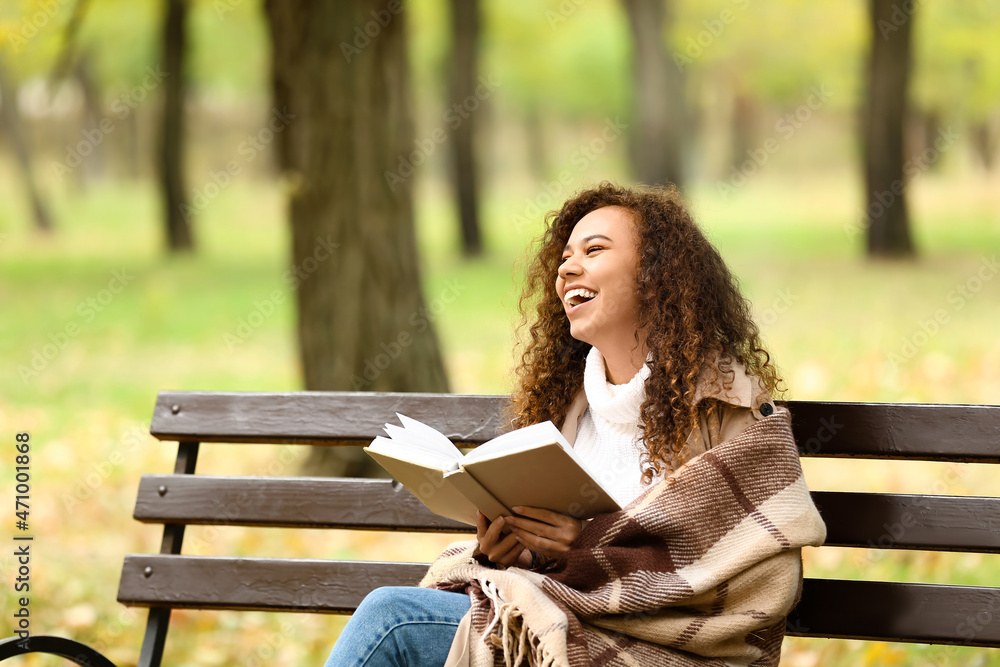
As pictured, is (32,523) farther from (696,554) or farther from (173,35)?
(173,35)

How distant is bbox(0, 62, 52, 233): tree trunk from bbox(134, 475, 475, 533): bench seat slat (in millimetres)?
16435

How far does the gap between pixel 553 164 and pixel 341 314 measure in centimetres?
2070

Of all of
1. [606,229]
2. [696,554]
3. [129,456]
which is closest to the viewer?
[696,554]

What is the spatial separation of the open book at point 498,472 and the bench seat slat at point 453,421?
0.60 m

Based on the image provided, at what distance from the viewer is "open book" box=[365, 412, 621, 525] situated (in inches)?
84.7

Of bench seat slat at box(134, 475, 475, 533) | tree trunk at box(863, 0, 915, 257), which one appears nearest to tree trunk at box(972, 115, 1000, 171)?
tree trunk at box(863, 0, 915, 257)

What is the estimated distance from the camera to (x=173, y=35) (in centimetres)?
1411

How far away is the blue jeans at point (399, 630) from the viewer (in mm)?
2393

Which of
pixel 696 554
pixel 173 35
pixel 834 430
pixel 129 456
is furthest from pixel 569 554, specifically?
pixel 173 35

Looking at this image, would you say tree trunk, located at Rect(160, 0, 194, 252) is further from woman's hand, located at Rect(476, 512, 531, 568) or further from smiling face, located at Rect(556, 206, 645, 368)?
woman's hand, located at Rect(476, 512, 531, 568)

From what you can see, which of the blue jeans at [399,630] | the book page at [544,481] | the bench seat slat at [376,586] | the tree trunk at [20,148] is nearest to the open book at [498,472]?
the book page at [544,481]

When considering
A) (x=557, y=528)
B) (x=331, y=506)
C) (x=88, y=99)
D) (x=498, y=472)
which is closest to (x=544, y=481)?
(x=498, y=472)

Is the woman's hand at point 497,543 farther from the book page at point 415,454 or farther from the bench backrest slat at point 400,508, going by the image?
the bench backrest slat at point 400,508

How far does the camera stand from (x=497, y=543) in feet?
8.32
